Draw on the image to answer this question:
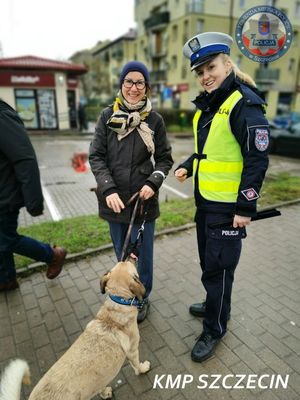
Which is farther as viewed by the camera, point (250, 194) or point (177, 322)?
point (177, 322)

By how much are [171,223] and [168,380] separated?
10.2ft

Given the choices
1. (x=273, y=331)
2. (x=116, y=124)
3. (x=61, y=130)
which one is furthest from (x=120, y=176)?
(x=61, y=130)

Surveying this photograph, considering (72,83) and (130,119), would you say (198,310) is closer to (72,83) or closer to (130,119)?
(130,119)

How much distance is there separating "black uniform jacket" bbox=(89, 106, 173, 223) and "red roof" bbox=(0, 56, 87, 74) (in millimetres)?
20321

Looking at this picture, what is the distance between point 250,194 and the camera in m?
2.23

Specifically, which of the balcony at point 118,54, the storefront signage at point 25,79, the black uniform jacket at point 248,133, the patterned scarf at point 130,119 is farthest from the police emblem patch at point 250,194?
the balcony at point 118,54

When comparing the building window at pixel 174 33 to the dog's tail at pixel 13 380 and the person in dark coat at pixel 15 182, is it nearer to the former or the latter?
the person in dark coat at pixel 15 182

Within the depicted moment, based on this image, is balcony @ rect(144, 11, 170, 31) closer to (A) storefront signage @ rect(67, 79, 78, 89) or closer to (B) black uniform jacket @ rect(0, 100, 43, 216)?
(A) storefront signage @ rect(67, 79, 78, 89)

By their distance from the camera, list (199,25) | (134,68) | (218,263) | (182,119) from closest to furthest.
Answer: (218,263), (134,68), (182,119), (199,25)

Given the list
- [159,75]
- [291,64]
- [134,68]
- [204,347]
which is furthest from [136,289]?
[291,64]

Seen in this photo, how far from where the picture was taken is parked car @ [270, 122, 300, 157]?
519 inches

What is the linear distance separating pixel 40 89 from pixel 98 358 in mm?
22020

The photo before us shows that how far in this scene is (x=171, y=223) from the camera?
215 inches

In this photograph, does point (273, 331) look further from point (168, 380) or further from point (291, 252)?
point (291, 252)
